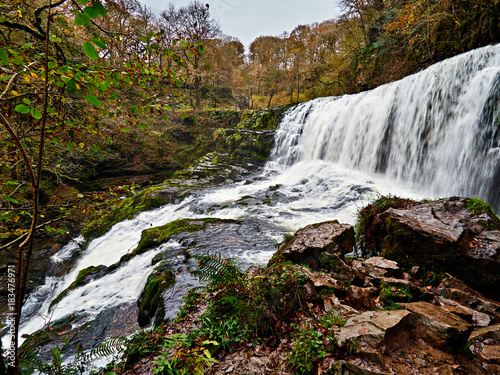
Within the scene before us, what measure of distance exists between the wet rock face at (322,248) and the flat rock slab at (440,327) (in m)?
1.00

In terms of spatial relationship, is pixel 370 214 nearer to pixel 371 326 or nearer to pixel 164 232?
pixel 371 326

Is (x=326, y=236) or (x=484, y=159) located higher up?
(x=484, y=159)

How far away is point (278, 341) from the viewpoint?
229cm

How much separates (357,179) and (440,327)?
844 centimetres

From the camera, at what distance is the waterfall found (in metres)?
6.20

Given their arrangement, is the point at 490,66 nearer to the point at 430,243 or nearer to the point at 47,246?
the point at 430,243

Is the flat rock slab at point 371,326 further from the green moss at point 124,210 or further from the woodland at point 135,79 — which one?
the green moss at point 124,210

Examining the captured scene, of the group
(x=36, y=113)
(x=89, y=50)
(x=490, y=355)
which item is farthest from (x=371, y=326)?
(x=36, y=113)

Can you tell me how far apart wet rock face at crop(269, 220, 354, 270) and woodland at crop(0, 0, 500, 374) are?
2.60 meters

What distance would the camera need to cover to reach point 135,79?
225 cm

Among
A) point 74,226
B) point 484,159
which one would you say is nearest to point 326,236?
point 484,159

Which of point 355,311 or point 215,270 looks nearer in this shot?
point 355,311

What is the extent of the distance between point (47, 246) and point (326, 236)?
30.7 feet

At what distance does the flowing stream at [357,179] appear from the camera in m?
5.23
